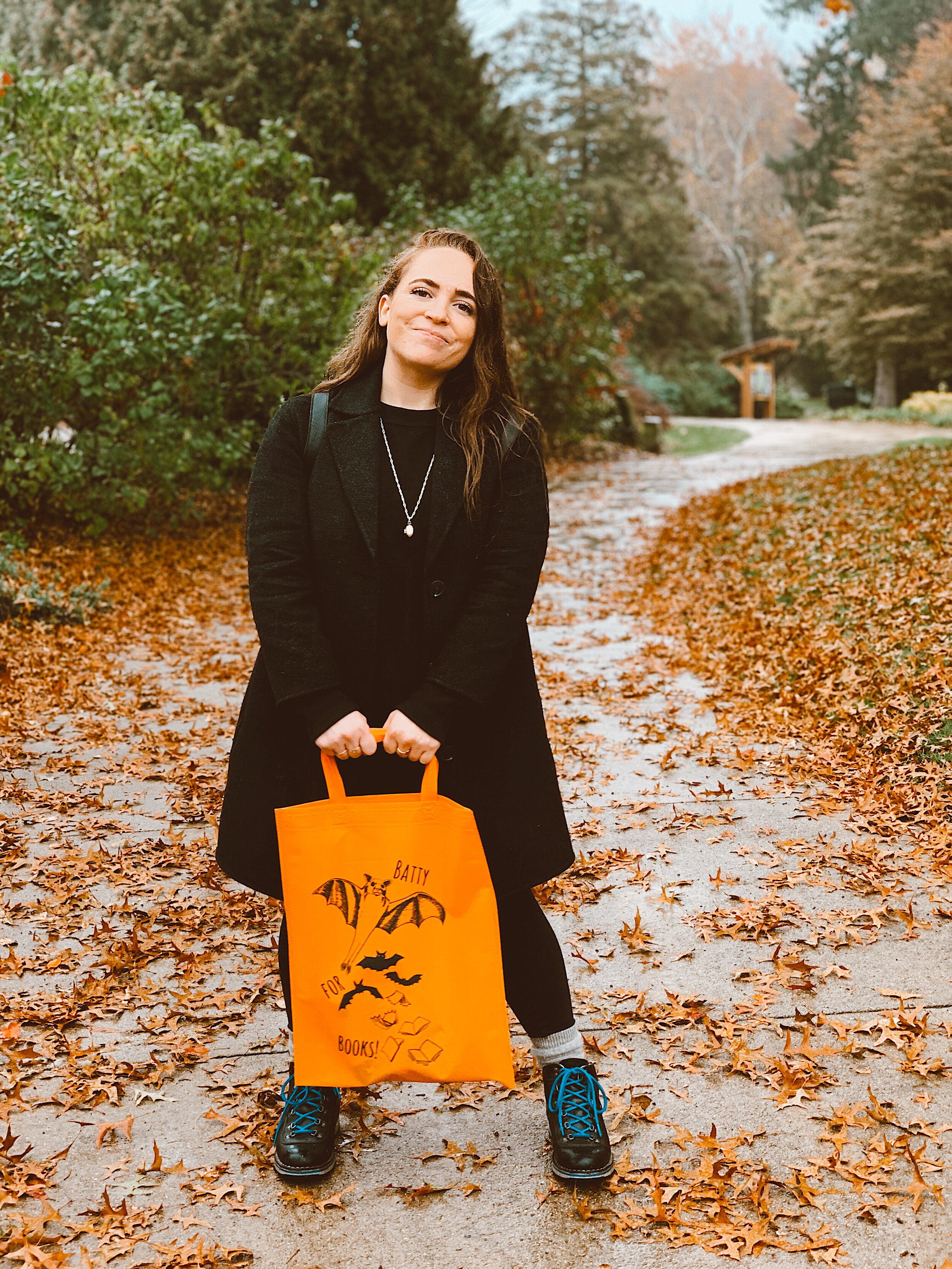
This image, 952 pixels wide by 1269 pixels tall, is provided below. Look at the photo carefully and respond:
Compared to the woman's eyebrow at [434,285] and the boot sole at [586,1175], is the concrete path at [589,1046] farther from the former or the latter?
the woman's eyebrow at [434,285]

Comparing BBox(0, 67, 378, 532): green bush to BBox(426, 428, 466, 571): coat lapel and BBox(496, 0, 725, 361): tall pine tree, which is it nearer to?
BBox(426, 428, 466, 571): coat lapel

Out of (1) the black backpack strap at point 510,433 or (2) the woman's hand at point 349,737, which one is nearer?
(2) the woman's hand at point 349,737

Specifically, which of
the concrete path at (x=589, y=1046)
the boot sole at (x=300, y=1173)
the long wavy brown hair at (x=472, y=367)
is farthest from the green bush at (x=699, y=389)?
the boot sole at (x=300, y=1173)

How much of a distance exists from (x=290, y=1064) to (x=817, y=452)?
14.4m

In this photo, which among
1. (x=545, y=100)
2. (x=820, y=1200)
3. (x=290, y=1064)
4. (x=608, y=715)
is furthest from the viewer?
(x=545, y=100)

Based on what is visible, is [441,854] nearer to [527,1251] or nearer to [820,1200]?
[527,1251]

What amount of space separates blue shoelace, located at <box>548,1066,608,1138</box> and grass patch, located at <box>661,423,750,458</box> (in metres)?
15.5

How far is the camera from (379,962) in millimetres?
2045

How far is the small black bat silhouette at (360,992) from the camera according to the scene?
6.72ft

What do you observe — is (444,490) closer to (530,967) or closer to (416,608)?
(416,608)

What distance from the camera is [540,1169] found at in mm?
2295

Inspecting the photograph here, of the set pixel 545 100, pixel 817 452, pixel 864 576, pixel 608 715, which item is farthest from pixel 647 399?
pixel 608 715

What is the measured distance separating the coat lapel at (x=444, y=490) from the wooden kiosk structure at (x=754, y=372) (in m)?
25.3

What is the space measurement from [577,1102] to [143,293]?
6925 mm
